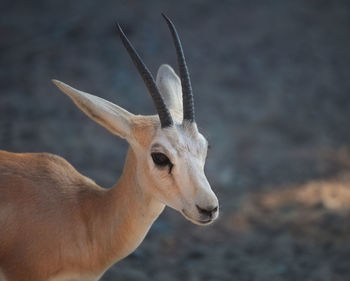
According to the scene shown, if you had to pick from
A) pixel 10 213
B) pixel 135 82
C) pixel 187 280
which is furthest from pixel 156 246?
pixel 135 82

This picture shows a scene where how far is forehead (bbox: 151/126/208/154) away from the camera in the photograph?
13.6 feet

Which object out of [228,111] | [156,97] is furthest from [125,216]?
[228,111]

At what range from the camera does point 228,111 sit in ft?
33.0

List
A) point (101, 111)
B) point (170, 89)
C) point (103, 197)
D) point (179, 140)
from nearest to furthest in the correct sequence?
point (179, 140), point (101, 111), point (103, 197), point (170, 89)

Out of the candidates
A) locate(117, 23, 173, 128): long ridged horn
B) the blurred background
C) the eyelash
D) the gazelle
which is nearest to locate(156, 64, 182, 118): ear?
the gazelle

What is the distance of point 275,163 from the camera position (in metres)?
8.93

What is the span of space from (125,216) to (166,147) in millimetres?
832

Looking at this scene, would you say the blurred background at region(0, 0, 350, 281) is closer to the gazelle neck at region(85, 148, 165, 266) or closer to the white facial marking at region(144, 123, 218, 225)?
the gazelle neck at region(85, 148, 165, 266)

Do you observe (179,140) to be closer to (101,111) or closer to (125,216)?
(101,111)

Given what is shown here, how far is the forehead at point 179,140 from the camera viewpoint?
4133 mm

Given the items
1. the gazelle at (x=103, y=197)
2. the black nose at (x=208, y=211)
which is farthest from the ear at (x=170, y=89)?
the black nose at (x=208, y=211)

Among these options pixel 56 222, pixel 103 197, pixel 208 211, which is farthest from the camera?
pixel 103 197

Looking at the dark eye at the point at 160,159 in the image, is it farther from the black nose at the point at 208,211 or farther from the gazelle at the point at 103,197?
the black nose at the point at 208,211

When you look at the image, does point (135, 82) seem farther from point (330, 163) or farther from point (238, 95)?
point (330, 163)
